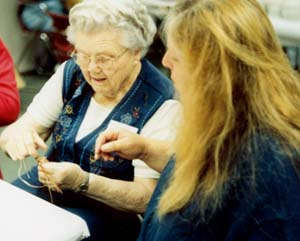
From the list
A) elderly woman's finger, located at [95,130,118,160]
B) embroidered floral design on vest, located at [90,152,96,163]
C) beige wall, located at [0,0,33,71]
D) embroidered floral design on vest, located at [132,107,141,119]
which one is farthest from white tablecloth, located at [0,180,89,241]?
beige wall, located at [0,0,33,71]

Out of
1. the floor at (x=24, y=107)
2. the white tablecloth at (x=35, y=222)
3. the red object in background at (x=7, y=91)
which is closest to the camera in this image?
the white tablecloth at (x=35, y=222)

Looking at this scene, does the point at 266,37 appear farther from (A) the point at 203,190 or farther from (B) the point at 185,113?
(A) the point at 203,190

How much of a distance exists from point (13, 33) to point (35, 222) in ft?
10.7

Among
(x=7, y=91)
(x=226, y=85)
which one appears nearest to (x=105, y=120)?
(x=7, y=91)

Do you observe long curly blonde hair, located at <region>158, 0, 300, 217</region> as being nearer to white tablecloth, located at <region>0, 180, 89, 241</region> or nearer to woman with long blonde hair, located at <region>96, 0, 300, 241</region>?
woman with long blonde hair, located at <region>96, 0, 300, 241</region>

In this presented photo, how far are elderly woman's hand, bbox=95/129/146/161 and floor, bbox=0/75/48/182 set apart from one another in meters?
1.36

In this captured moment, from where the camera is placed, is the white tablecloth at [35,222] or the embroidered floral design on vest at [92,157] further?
the embroidered floral design on vest at [92,157]

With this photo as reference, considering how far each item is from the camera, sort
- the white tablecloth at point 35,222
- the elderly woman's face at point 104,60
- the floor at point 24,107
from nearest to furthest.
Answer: the white tablecloth at point 35,222 → the elderly woman's face at point 104,60 → the floor at point 24,107

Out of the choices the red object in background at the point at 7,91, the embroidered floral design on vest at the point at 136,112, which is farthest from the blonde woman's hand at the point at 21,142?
the embroidered floral design on vest at the point at 136,112

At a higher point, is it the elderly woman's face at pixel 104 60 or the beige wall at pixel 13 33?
the elderly woman's face at pixel 104 60

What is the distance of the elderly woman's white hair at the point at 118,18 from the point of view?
1604 mm

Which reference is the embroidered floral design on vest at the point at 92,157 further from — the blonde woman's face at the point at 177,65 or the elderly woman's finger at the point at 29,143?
the blonde woman's face at the point at 177,65

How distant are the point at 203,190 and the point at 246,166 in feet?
0.39

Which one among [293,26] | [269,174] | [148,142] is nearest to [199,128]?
[269,174]
